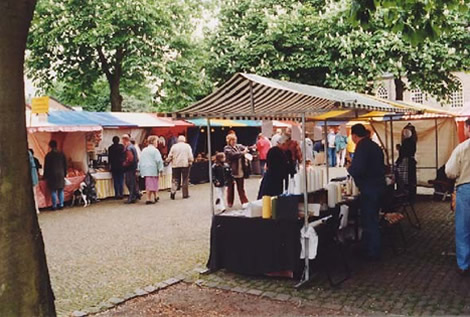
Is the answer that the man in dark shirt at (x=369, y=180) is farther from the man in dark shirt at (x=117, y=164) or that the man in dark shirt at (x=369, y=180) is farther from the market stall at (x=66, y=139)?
the market stall at (x=66, y=139)

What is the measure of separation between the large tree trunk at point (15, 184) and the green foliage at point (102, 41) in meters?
18.3

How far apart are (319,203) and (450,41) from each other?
46.6ft

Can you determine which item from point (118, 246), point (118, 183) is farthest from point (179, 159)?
point (118, 246)

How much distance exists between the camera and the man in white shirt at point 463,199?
635cm

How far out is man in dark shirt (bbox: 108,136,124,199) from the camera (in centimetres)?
1498

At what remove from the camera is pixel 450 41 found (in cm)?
1866

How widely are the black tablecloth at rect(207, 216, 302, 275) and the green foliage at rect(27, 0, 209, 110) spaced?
54.4 feet

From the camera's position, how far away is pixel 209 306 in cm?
573

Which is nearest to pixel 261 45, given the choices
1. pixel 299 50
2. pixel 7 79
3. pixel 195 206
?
pixel 299 50

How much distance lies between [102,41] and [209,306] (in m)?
17.9

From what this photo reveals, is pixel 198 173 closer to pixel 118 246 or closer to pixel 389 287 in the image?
pixel 118 246

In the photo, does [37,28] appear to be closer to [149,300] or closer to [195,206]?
[195,206]

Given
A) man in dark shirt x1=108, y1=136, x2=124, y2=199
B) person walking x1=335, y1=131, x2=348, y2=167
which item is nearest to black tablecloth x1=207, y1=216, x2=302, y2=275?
man in dark shirt x1=108, y1=136, x2=124, y2=199

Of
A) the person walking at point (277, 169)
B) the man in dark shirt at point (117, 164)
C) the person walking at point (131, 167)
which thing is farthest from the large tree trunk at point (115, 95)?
the person walking at point (277, 169)
